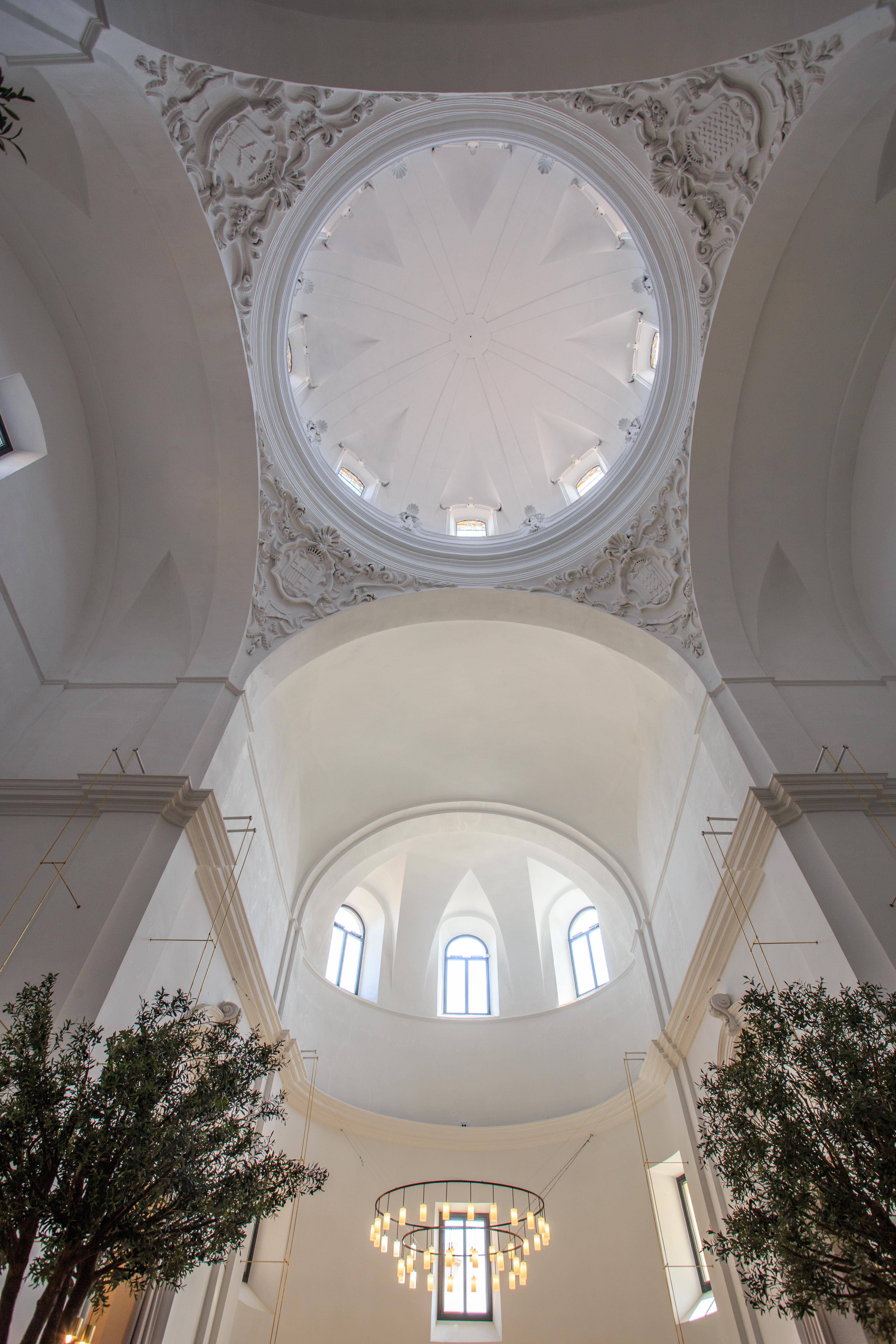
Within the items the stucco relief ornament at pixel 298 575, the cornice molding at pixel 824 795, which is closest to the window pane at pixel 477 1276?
the cornice molding at pixel 824 795

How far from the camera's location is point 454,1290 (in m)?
10.9

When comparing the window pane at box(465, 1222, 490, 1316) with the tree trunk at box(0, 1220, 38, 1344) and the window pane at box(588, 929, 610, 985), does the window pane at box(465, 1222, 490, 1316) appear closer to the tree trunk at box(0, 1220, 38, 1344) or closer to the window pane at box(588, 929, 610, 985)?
the window pane at box(588, 929, 610, 985)

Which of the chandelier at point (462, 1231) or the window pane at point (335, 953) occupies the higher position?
the window pane at point (335, 953)

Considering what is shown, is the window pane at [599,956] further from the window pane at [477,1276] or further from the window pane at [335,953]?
the window pane at [335,953]

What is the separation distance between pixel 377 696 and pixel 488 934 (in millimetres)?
6122

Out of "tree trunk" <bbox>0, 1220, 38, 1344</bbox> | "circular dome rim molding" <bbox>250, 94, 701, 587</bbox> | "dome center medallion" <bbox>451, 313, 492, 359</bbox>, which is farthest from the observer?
A: "dome center medallion" <bbox>451, 313, 492, 359</bbox>

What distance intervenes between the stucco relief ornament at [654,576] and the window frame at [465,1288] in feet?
28.2

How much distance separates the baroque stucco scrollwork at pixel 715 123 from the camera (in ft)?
25.6

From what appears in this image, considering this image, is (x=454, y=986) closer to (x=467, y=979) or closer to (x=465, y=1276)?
(x=467, y=979)

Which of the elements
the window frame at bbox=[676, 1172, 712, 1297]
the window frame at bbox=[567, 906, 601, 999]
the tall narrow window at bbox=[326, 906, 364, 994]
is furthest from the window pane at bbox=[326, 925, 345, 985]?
the window frame at bbox=[676, 1172, 712, 1297]

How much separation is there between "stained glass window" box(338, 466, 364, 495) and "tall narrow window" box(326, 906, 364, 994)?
8269 mm

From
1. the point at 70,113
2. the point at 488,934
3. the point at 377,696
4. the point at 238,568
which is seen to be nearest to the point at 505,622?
the point at 377,696

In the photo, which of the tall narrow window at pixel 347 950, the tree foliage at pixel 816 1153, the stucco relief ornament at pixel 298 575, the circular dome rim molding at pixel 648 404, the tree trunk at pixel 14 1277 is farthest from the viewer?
the tall narrow window at pixel 347 950

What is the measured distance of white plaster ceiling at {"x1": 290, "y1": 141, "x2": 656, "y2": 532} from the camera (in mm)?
14805
